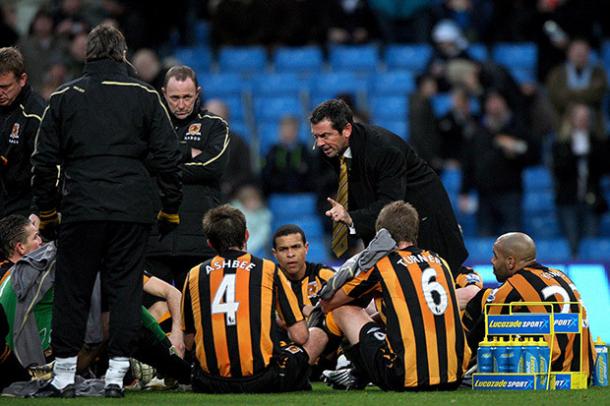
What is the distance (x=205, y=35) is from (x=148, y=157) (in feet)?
38.5

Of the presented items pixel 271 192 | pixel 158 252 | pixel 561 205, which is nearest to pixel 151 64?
pixel 271 192

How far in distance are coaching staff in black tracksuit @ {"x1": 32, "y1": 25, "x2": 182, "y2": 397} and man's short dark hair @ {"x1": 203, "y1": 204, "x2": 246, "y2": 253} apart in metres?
0.38

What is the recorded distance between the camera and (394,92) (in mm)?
18391

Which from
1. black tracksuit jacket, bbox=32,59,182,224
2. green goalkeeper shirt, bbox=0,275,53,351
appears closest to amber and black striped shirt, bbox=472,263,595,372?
black tracksuit jacket, bbox=32,59,182,224

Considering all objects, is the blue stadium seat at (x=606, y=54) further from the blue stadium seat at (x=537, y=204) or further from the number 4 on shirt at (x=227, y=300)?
the number 4 on shirt at (x=227, y=300)

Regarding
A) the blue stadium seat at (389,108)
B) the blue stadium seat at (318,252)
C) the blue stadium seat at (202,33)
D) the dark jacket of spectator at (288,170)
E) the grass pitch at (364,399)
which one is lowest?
the blue stadium seat at (318,252)

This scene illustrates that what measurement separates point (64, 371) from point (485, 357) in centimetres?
264

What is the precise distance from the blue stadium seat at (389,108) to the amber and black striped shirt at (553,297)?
9.18 m

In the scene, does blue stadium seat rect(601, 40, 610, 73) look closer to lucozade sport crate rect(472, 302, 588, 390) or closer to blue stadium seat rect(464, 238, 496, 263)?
blue stadium seat rect(464, 238, 496, 263)

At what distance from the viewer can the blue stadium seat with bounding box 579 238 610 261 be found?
16281 mm

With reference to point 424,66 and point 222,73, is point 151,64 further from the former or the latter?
point 424,66

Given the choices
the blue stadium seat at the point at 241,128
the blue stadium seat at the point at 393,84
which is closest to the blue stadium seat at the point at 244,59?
the blue stadium seat at the point at 241,128

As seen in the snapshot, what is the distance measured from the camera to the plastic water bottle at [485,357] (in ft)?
29.0

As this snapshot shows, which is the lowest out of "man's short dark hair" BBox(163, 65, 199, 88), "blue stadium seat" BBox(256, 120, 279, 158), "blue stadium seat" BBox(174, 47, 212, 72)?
"blue stadium seat" BBox(256, 120, 279, 158)
